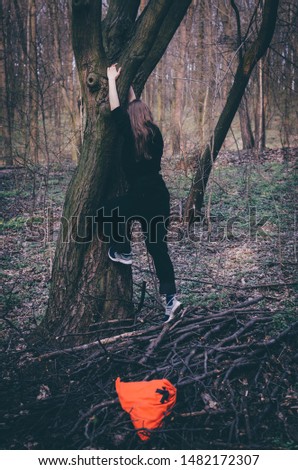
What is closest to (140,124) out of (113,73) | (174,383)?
(113,73)

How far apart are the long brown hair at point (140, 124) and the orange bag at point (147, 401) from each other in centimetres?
212

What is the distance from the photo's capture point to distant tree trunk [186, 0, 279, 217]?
7.70 m

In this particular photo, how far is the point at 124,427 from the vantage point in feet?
12.1

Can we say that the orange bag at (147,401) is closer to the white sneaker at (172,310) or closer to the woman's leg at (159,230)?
the white sneaker at (172,310)

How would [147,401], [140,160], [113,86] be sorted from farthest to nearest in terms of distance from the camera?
[140,160] → [113,86] → [147,401]

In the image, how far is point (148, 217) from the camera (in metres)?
4.77

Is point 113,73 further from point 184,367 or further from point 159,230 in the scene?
point 184,367

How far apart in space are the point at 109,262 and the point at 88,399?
56.9 inches

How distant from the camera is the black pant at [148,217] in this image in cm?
466

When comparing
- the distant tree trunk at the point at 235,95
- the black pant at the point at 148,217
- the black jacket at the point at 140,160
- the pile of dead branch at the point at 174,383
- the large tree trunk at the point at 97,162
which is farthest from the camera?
the distant tree trunk at the point at 235,95

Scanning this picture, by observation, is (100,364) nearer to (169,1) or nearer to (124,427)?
(124,427)

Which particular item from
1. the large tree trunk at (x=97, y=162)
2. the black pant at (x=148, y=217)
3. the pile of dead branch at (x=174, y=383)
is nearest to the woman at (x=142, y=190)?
the black pant at (x=148, y=217)

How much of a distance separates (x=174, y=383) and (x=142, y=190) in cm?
181

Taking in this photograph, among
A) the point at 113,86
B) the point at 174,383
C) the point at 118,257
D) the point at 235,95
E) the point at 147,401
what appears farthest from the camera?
the point at 235,95
